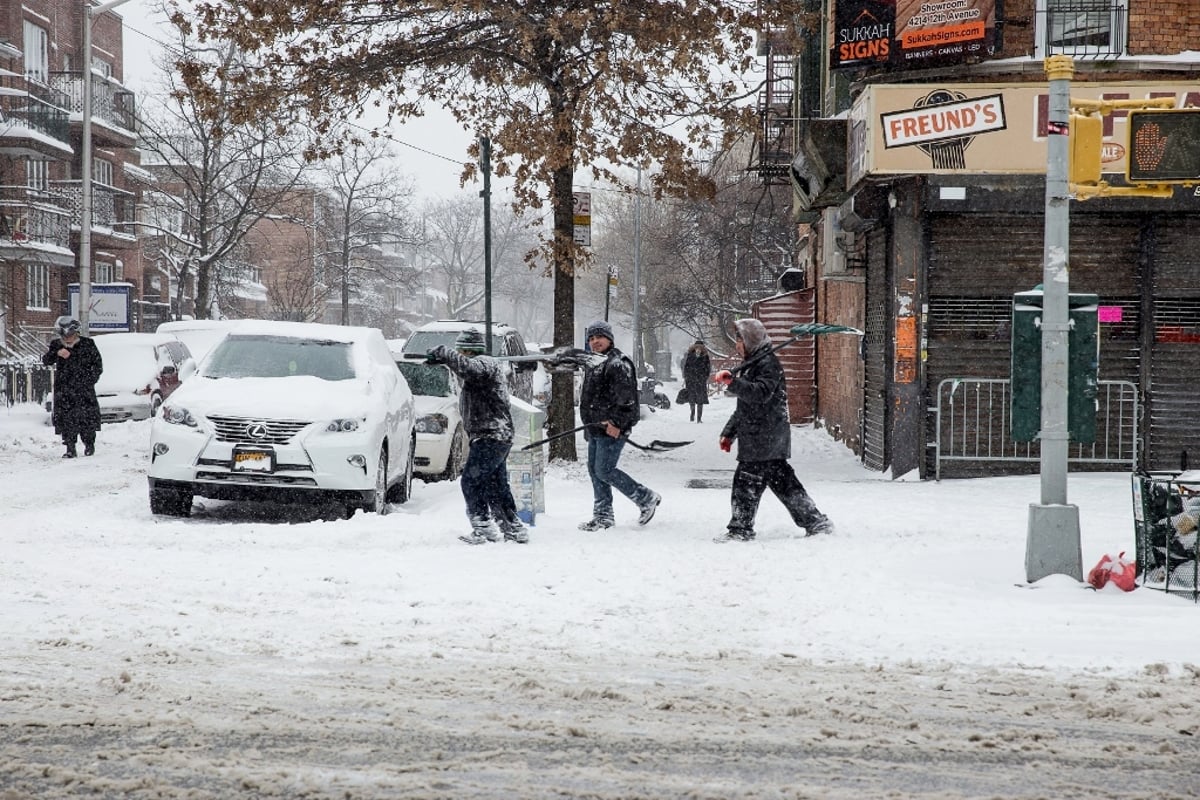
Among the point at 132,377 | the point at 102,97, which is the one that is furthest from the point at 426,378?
the point at 102,97

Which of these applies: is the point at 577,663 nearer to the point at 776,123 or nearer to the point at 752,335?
the point at 752,335

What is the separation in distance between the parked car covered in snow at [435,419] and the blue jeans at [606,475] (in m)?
4.47

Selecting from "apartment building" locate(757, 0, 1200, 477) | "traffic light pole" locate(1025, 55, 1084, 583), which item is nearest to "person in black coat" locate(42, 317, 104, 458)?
"apartment building" locate(757, 0, 1200, 477)

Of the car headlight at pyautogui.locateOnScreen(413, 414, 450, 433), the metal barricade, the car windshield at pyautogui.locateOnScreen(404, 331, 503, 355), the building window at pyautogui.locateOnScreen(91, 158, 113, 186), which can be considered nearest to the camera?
the metal barricade

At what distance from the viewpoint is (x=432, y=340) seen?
20609 mm

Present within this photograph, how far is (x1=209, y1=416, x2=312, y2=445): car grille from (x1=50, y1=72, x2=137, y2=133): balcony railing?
32.6 m

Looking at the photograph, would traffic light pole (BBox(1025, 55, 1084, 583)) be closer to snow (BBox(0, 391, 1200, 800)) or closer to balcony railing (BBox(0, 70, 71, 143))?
snow (BBox(0, 391, 1200, 800))

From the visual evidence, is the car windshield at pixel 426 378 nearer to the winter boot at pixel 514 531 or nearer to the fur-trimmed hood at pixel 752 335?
the winter boot at pixel 514 531

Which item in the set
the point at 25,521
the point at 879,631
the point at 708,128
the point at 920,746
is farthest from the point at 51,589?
the point at 708,128

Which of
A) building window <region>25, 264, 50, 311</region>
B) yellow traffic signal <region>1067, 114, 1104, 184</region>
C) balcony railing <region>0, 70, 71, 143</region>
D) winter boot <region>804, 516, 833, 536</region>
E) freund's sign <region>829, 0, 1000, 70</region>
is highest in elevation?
balcony railing <region>0, 70, 71, 143</region>

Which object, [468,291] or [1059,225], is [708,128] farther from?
[468,291]

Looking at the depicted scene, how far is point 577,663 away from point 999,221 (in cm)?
1065

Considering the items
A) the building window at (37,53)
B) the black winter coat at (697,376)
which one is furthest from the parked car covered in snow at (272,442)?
the building window at (37,53)

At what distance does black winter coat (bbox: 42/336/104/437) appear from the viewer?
18.2 metres
